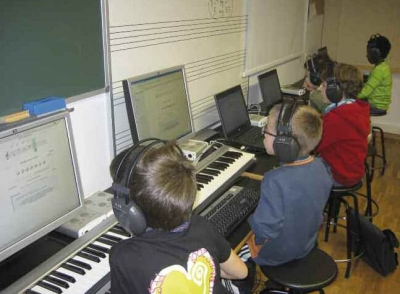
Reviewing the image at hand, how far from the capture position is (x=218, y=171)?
1.79 m

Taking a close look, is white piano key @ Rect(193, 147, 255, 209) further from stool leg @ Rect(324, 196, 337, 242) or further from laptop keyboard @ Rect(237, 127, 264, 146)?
stool leg @ Rect(324, 196, 337, 242)

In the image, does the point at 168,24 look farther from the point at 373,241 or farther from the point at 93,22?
the point at 373,241

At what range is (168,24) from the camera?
1890 millimetres

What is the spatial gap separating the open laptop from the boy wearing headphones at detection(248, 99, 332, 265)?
66 centimetres

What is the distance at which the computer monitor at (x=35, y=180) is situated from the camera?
3.33 feet

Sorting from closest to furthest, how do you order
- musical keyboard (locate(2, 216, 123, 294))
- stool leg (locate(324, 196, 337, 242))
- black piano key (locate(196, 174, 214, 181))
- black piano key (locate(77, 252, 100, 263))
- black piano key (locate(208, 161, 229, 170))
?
musical keyboard (locate(2, 216, 123, 294)), black piano key (locate(77, 252, 100, 263)), black piano key (locate(196, 174, 214, 181)), black piano key (locate(208, 161, 229, 170)), stool leg (locate(324, 196, 337, 242))

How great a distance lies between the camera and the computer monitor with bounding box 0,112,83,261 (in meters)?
1.02

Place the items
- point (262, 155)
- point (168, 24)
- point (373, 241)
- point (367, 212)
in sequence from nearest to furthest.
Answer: point (168, 24)
point (262, 155)
point (373, 241)
point (367, 212)

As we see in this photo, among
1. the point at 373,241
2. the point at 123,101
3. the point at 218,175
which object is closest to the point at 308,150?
the point at 218,175

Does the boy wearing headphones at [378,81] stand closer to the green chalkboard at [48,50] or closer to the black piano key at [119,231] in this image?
the green chalkboard at [48,50]

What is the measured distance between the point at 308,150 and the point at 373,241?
3.98 feet

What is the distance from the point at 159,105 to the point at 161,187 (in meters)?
0.86

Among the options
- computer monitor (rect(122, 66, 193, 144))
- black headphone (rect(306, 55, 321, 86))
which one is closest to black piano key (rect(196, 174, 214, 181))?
computer monitor (rect(122, 66, 193, 144))

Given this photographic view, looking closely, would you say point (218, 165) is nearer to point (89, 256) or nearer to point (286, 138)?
point (286, 138)
